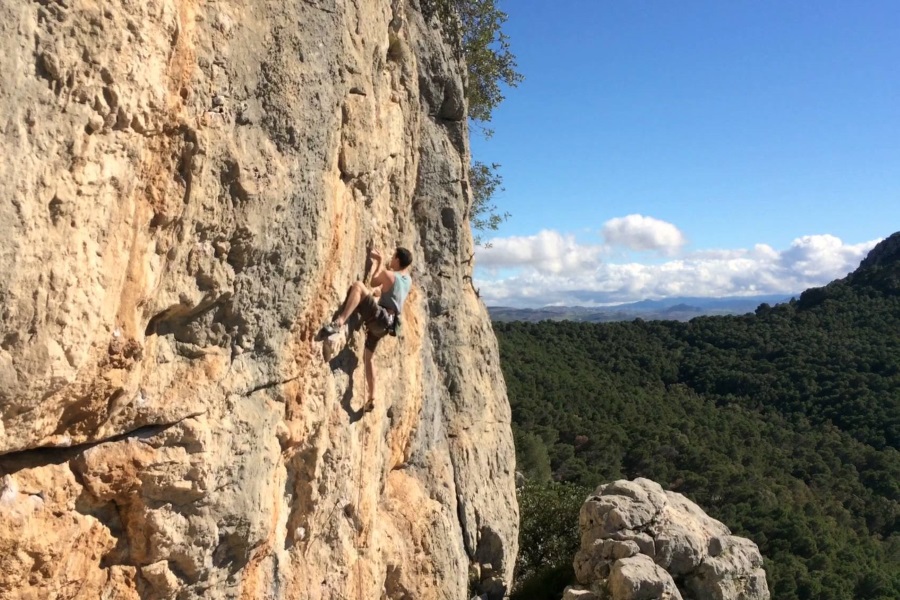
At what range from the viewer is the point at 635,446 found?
38438mm

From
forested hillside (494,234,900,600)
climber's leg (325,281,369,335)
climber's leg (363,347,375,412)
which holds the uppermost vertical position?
climber's leg (325,281,369,335)

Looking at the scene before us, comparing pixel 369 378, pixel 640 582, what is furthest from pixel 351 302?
pixel 640 582

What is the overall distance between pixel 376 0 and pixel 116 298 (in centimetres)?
503

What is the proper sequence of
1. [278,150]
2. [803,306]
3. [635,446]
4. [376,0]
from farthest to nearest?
[803,306], [635,446], [376,0], [278,150]

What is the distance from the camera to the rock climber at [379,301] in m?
7.46

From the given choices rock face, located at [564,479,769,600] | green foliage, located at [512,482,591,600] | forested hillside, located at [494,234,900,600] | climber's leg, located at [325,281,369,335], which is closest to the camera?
climber's leg, located at [325,281,369,335]

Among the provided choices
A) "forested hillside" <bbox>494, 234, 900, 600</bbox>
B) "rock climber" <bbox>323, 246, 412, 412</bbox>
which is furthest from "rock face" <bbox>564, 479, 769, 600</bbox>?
"rock climber" <bbox>323, 246, 412, 412</bbox>

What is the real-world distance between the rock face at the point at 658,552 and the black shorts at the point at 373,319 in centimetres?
770

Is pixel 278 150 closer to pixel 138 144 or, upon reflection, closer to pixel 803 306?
pixel 138 144

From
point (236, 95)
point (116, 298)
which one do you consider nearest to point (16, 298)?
point (116, 298)

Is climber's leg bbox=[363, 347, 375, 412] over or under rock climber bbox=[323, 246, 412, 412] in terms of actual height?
Answer: under

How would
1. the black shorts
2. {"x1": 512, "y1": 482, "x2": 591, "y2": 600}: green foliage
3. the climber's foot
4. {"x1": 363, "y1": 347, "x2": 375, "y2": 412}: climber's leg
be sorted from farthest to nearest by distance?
{"x1": 512, "y1": 482, "x2": 591, "y2": 600}: green foliage
{"x1": 363, "y1": 347, "x2": 375, "y2": 412}: climber's leg
the black shorts
the climber's foot

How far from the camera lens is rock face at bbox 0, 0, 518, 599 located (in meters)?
3.93

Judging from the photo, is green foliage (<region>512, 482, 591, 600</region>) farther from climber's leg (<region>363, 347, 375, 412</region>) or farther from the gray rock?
climber's leg (<region>363, 347, 375, 412</region>)
